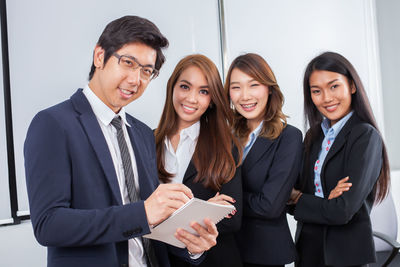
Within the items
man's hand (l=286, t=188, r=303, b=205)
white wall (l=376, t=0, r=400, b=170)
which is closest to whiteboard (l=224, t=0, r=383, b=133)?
white wall (l=376, t=0, r=400, b=170)

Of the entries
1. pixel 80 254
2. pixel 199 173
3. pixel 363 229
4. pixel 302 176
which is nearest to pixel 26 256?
pixel 199 173

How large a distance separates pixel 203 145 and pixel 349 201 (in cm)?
86

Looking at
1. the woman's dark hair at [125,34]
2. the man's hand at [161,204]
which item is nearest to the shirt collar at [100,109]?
the woman's dark hair at [125,34]

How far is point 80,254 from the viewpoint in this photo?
110 cm

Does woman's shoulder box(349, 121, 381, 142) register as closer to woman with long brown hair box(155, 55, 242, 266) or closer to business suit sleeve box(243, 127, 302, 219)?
business suit sleeve box(243, 127, 302, 219)

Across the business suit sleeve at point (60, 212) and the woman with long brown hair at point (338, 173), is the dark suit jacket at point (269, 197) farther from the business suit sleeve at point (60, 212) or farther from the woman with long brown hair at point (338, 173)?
the business suit sleeve at point (60, 212)

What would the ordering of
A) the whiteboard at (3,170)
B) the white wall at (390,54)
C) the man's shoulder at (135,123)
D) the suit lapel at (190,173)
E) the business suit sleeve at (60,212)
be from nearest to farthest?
1. the business suit sleeve at (60,212)
2. the man's shoulder at (135,123)
3. the suit lapel at (190,173)
4. the whiteboard at (3,170)
5. the white wall at (390,54)

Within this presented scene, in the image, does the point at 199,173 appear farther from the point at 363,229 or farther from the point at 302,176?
the point at 363,229

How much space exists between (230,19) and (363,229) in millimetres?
2375

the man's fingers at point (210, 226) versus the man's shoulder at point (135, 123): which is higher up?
the man's shoulder at point (135, 123)

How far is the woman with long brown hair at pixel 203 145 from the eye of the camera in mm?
1880

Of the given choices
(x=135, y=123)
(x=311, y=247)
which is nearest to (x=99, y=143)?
(x=135, y=123)

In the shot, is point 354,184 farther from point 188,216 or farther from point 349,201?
point 188,216

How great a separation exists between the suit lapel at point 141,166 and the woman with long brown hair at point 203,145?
0.58m
